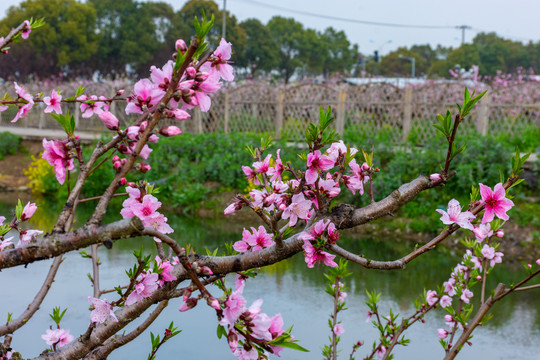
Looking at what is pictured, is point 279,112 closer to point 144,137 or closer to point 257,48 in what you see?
point 144,137

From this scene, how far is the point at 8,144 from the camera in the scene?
16406 mm

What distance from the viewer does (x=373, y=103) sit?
1273 centimetres

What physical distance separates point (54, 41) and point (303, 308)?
37.2m

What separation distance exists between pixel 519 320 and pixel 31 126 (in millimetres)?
19978

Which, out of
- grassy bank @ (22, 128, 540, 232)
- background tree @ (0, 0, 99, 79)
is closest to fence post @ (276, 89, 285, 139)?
grassy bank @ (22, 128, 540, 232)

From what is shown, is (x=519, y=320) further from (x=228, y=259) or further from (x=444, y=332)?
(x=228, y=259)

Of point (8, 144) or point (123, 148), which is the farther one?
point (8, 144)

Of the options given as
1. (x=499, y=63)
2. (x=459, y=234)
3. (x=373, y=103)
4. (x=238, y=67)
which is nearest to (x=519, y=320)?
(x=459, y=234)

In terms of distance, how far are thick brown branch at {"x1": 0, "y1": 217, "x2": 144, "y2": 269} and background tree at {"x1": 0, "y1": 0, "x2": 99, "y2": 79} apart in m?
39.7

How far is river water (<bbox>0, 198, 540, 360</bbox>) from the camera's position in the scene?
14.6 ft

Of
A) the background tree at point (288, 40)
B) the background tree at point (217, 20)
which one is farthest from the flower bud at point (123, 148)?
the background tree at point (288, 40)

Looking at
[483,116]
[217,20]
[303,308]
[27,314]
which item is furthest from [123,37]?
[27,314]

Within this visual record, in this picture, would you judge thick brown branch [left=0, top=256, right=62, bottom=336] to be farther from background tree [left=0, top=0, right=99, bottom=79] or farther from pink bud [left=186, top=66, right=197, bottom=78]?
background tree [left=0, top=0, right=99, bottom=79]

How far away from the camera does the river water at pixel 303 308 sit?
14.6 ft
